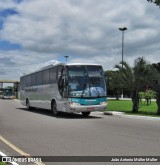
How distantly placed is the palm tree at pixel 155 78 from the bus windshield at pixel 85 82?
4034 millimetres

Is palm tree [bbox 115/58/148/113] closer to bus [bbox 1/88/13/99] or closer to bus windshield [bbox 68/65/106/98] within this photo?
bus windshield [bbox 68/65/106/98]

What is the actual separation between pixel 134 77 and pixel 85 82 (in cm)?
614

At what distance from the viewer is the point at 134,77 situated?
1129 inches

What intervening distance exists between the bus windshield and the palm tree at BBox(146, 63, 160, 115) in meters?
4.03

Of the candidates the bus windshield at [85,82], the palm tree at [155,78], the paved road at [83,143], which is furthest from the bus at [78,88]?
the paved road at [83,143]

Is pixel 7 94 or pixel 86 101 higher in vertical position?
pixel 7 94

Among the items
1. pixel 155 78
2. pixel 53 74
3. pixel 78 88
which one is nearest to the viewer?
pixel 78 88

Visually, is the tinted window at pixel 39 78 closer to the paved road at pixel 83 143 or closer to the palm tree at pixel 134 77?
the palm tree at pixel 134 77

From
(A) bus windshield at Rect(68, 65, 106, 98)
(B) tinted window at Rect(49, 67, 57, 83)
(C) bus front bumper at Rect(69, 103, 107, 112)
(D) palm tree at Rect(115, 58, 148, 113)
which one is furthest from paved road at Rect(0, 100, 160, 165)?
(D) palm tree at Rect(115, 58, 148, 113)

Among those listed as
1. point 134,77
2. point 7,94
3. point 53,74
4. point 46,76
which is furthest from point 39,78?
point 7,94

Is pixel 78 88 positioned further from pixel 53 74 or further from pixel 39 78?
pixel 39 78

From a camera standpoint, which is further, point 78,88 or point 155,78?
point 155,78

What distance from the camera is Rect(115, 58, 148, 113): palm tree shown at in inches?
1115

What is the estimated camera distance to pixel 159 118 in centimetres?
2186
